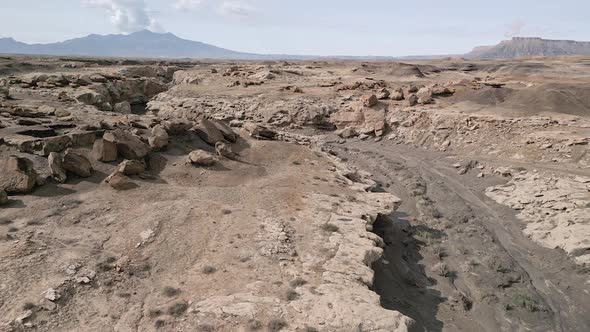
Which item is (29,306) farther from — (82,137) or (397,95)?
(397,95)

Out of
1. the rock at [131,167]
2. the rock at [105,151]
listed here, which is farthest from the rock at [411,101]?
the rock at [105,151]

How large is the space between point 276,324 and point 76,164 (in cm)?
996

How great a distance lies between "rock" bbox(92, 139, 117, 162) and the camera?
1598 cm

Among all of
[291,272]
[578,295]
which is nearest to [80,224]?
[291,272]

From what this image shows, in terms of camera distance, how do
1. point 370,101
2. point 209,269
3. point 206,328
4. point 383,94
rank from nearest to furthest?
point 206,328 < point 209,269 < point 370,101 < point 383,94

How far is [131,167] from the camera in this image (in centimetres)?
1537

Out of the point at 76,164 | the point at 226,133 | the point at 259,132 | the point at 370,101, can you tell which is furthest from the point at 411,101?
the point at 76,164

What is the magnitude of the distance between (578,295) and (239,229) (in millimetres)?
10056

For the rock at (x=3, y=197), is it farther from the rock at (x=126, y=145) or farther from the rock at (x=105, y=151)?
the rock at (x=126, y=145)

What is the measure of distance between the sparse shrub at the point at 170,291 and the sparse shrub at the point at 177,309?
0.41m

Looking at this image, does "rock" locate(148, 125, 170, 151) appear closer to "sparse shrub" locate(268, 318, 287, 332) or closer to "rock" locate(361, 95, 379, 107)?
"sparse shrub" locate(268, 318, 287, 332)

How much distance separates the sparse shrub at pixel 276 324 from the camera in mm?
8535

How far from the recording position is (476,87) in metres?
32.1

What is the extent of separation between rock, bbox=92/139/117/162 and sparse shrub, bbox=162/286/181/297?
8027 mm
